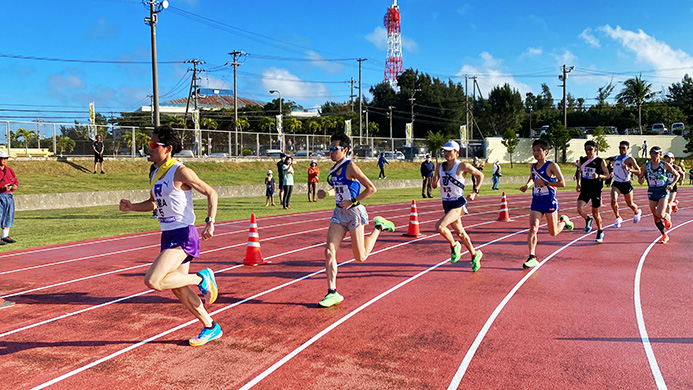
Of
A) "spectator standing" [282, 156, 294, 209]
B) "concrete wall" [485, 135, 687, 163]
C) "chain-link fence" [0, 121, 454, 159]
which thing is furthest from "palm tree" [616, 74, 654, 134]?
"spectator standing" [282, 156, 294, 209]

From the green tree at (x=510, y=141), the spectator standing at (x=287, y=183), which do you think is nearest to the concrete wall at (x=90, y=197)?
the spectator standing at (x=287, y=183)

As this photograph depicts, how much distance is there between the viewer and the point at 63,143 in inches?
1092

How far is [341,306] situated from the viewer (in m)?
6.23

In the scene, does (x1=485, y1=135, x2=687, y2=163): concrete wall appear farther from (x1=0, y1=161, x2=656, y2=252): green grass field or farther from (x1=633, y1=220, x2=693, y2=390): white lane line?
(x1=633, y1=220, x2=693, y2=390): white lane line

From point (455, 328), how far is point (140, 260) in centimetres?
627

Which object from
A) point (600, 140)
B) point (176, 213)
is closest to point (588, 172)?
point (176, 213)

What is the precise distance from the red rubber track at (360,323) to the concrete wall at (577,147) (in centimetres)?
5099

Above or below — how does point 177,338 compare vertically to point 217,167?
below

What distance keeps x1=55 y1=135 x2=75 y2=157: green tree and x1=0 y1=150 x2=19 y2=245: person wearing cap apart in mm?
18620

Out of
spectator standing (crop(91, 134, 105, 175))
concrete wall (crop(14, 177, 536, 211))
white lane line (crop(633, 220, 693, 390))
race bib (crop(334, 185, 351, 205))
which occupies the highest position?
spectator standing (crop(91, 134, 105, 175))

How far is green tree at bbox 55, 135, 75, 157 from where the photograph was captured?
90.7 feet

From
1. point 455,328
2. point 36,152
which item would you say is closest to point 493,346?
point 455,328

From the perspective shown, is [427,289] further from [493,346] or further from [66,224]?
[66,224]

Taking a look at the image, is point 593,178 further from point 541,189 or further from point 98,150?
point 98,150
